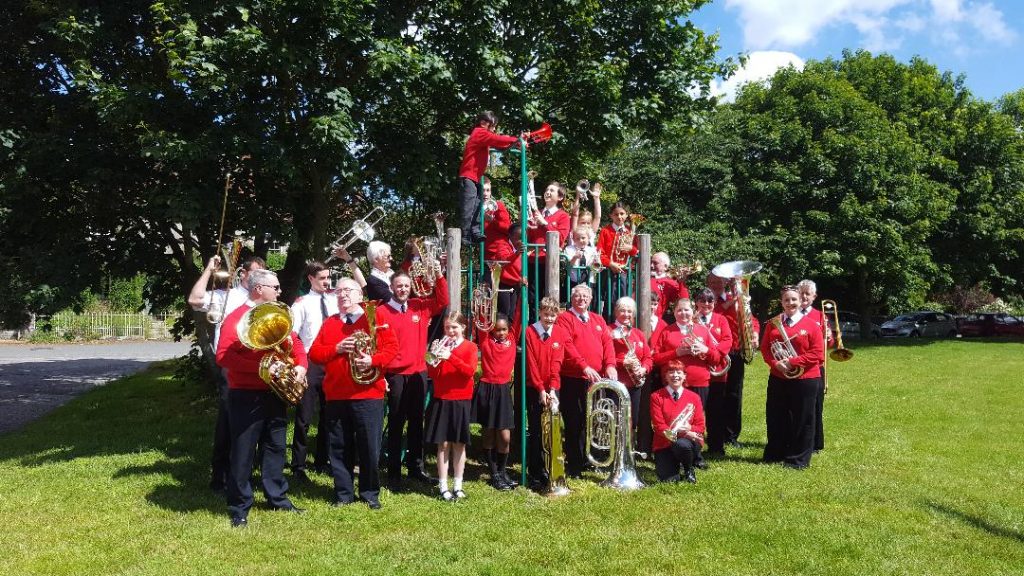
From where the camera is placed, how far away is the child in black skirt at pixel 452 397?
7.15 meters

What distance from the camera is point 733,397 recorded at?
9758 mm

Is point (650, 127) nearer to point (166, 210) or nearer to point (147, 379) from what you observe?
point (166, 210)

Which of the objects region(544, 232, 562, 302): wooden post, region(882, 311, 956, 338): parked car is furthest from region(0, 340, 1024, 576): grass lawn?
region(882, 311, 956, 338): parked car

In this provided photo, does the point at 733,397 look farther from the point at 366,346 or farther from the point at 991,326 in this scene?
the point at 991,326

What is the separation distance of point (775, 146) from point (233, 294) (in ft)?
81.2

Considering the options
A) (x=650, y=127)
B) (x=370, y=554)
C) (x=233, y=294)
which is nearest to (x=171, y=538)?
(x=370, y=554)

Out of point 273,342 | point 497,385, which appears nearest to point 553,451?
point 497,385

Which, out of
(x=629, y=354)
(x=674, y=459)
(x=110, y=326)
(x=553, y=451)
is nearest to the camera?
(x=553, y=451)

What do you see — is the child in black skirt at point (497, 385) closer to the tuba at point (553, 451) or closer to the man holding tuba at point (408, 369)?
the tuba at point (553, 451)

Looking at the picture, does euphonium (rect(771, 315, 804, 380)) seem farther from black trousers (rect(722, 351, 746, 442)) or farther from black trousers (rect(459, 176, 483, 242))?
black trousers (rect(459, 176, 483, 242))

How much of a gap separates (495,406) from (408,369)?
0.91 meters

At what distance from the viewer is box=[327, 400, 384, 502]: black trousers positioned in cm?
682

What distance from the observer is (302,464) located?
784cm

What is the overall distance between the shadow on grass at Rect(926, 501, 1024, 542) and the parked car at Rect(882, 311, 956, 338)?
3521 cm
